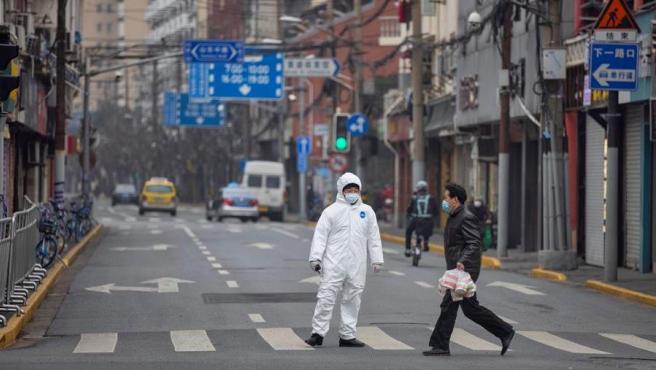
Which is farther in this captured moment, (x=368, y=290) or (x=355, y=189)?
(x=368, y=290)

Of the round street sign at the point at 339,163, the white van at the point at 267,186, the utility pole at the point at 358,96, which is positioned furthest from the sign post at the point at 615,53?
the white van at the point at 267,186

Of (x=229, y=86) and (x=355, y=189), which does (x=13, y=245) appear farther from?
(x=229, y=86)

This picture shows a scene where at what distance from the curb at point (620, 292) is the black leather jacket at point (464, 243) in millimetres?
8252

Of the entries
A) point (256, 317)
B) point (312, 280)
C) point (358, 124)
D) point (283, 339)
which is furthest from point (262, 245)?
point (283, 339)

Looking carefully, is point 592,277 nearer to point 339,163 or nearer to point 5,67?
point 5,67

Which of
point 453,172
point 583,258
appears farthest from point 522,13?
point 453,172

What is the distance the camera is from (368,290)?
2461 cm

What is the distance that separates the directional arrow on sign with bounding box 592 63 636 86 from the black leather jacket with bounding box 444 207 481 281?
10704 millimetres

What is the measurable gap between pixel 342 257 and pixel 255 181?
54.3m

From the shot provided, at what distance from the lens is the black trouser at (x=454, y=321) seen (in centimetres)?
1565

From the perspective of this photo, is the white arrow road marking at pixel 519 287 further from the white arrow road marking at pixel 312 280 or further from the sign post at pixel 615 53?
the sign post at pixel 615 53

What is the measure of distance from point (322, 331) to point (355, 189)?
148 cm

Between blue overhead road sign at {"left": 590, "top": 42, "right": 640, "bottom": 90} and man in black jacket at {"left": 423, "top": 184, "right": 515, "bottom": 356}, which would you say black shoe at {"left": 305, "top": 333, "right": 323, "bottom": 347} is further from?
blue overhead road sign at {"left": 590, "top": 42, "right": 640, "bottom": 90}

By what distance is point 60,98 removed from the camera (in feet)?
127
